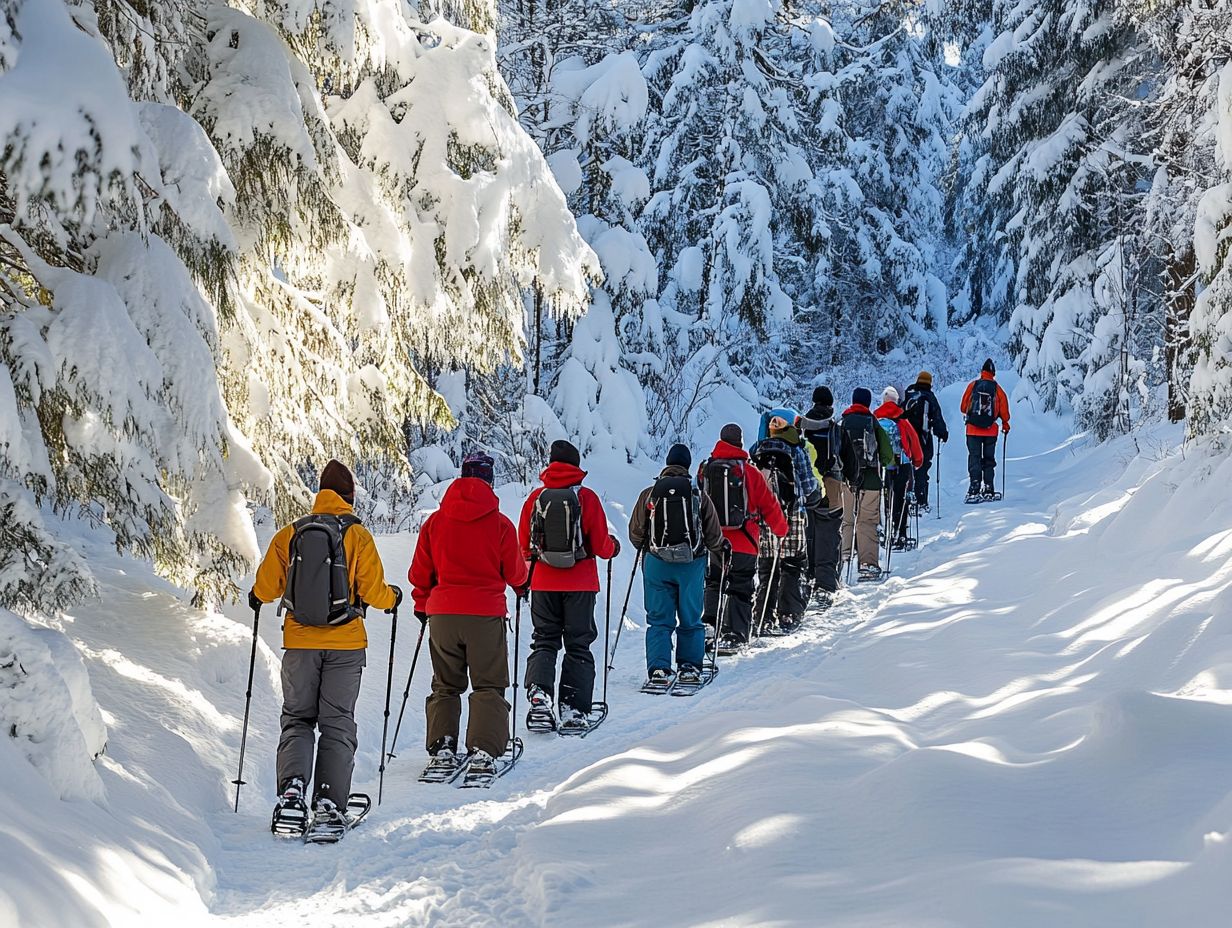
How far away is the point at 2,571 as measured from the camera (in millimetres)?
5086

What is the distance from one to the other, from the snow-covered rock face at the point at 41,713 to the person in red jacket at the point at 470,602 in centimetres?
269

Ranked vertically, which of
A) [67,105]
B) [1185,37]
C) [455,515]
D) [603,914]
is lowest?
[603,914]

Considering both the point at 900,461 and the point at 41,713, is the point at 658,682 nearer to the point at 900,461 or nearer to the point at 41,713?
the point at 41,713

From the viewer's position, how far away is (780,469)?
1102cm

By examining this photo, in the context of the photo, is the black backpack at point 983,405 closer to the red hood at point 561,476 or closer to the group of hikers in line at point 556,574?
the group of hikers in line at point 556,574

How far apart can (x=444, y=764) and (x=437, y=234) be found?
3.89 meters

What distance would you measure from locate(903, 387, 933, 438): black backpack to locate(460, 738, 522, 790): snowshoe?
1150cm

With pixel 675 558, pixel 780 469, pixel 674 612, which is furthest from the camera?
pixel 780 469

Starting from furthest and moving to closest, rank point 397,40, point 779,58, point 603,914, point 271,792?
1. point 779,58
2. point 397,40
3. point 271,792
4. point 603,914

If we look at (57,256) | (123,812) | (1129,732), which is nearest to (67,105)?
(57,256)

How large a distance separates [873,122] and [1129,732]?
109 feet

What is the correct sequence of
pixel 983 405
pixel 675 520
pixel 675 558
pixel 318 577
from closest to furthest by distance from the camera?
pixel 318 577 < pixel 675 520 < pixel 675 558 < pixel 983 405

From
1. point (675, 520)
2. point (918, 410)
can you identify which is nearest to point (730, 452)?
point (675, 520)

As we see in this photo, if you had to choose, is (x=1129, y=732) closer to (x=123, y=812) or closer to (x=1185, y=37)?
(x=123, y=812)
